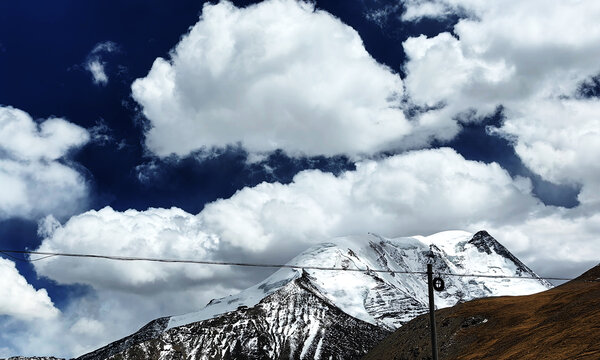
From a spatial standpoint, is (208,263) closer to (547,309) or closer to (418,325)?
(547,309)

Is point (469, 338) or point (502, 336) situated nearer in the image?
point (502, 336)

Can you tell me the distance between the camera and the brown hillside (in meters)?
49.8

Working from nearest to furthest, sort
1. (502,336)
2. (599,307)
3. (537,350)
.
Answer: (537,350)
(599,307)
(502,336)

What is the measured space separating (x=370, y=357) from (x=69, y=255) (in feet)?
265

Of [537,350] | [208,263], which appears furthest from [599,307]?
[208,263]

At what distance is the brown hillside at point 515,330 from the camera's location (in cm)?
4984

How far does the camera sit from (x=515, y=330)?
6606 cm

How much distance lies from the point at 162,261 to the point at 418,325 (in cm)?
7441

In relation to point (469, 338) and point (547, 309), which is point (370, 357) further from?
point (547, 309)

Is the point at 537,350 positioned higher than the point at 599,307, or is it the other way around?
the point at 599,307

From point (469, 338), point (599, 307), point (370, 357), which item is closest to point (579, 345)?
point (599, 307)

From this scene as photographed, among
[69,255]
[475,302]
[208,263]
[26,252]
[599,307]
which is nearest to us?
[26,252]

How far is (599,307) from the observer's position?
55.9 metres

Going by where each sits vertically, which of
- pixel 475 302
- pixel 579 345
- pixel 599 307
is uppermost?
pixel 475 302
